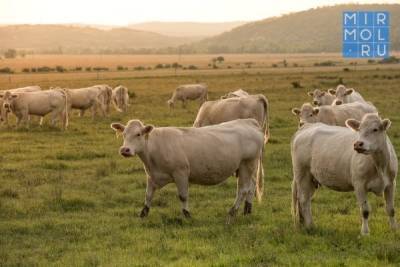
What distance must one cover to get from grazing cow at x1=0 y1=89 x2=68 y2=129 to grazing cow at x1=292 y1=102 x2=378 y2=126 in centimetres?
991

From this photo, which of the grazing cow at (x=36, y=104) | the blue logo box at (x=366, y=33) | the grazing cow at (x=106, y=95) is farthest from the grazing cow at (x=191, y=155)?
the blue logo box at (x=366, y=33)

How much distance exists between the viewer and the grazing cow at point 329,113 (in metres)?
16.6

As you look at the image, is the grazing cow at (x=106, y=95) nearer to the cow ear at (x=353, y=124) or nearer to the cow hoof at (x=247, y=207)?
the cow hoof at (x=247, y=207)

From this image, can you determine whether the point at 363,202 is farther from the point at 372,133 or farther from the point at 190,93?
the point at 190,93

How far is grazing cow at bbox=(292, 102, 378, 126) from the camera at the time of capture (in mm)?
16609

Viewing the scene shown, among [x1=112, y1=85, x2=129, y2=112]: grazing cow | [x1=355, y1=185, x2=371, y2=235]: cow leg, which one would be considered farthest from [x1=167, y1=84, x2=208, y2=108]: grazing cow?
[x1=355, y1=185, x2=371, y2=235]: cow leg

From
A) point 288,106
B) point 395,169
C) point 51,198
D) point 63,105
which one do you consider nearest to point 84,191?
point 51,198

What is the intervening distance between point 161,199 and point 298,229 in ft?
11.3

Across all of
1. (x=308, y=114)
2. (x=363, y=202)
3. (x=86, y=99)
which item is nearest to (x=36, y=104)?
(x=86, y=99)

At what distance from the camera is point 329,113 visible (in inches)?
670

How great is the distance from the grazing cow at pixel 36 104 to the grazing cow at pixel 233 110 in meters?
8.04

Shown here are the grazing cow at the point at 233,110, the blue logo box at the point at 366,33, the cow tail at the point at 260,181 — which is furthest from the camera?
the blue logo box at the point at 366,33

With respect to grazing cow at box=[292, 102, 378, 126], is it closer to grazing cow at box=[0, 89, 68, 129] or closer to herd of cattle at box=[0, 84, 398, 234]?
herd of cattle at box=[0, 84, 398, 234]

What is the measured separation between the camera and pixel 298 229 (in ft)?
32.0
